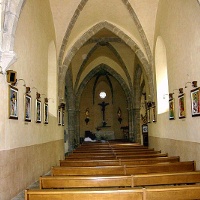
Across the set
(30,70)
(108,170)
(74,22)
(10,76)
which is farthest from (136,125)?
(10,76)

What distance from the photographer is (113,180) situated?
15.7ft

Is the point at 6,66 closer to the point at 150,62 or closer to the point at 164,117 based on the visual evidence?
the point at 164,117

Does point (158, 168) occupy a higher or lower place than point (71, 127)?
lower

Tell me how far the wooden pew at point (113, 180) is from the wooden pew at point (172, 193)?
1.09 m

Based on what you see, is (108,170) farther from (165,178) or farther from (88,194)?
(88,194)

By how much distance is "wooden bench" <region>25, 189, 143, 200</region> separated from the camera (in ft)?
12.1

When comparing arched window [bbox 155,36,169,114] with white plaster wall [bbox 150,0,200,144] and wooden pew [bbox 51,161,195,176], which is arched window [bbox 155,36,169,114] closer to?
white plaster wall [bbox 150,0,200,144]

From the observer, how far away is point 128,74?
20.4 meters

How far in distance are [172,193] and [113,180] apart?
127cm

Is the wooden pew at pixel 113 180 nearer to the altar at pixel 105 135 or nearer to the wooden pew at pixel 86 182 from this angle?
the wooden pew at pixel 86 182

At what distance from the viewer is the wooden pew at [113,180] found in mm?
4785

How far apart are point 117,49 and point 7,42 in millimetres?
13656

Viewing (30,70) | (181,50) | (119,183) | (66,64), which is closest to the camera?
(119,183)

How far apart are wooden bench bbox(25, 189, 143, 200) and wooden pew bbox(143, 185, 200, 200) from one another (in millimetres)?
127
